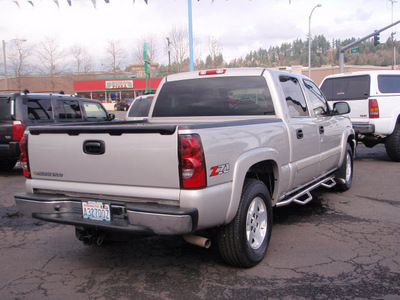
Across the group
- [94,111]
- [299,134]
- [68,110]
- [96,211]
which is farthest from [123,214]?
[94,111]

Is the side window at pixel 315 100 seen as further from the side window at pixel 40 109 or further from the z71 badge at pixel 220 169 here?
the side window at pixel 40 109

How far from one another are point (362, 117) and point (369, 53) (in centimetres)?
15382

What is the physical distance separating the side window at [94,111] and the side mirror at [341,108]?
257 inches

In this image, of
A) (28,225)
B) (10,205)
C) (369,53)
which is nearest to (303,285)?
(28,225)

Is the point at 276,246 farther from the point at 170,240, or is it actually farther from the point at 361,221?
the point at 361,221

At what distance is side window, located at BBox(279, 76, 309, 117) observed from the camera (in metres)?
4.57

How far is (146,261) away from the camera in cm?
377

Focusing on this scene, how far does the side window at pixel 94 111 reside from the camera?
1000cm

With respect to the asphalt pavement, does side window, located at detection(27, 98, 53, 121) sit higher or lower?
higher

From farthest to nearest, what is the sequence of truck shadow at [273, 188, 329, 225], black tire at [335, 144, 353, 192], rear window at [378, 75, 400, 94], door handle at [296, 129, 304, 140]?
rear window at [378, 75, 400, 94], black tire at [335, 144, 353, 192], truck shadow at [273, 188, 329, 225], door handle at [296, 129, 304, 140]

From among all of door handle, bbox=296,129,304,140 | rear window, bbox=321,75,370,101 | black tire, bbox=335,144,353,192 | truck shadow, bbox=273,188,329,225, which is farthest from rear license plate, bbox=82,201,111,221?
rear window, bbox=321,75,370,101

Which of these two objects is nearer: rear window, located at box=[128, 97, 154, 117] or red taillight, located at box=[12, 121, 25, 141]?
red taillight, located at box=[12, 121, 25, 141]

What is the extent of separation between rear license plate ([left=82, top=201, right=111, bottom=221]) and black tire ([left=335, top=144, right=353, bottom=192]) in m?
4.42

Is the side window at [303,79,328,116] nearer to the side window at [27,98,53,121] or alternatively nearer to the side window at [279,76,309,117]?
the side window at [279,76,309,117]
